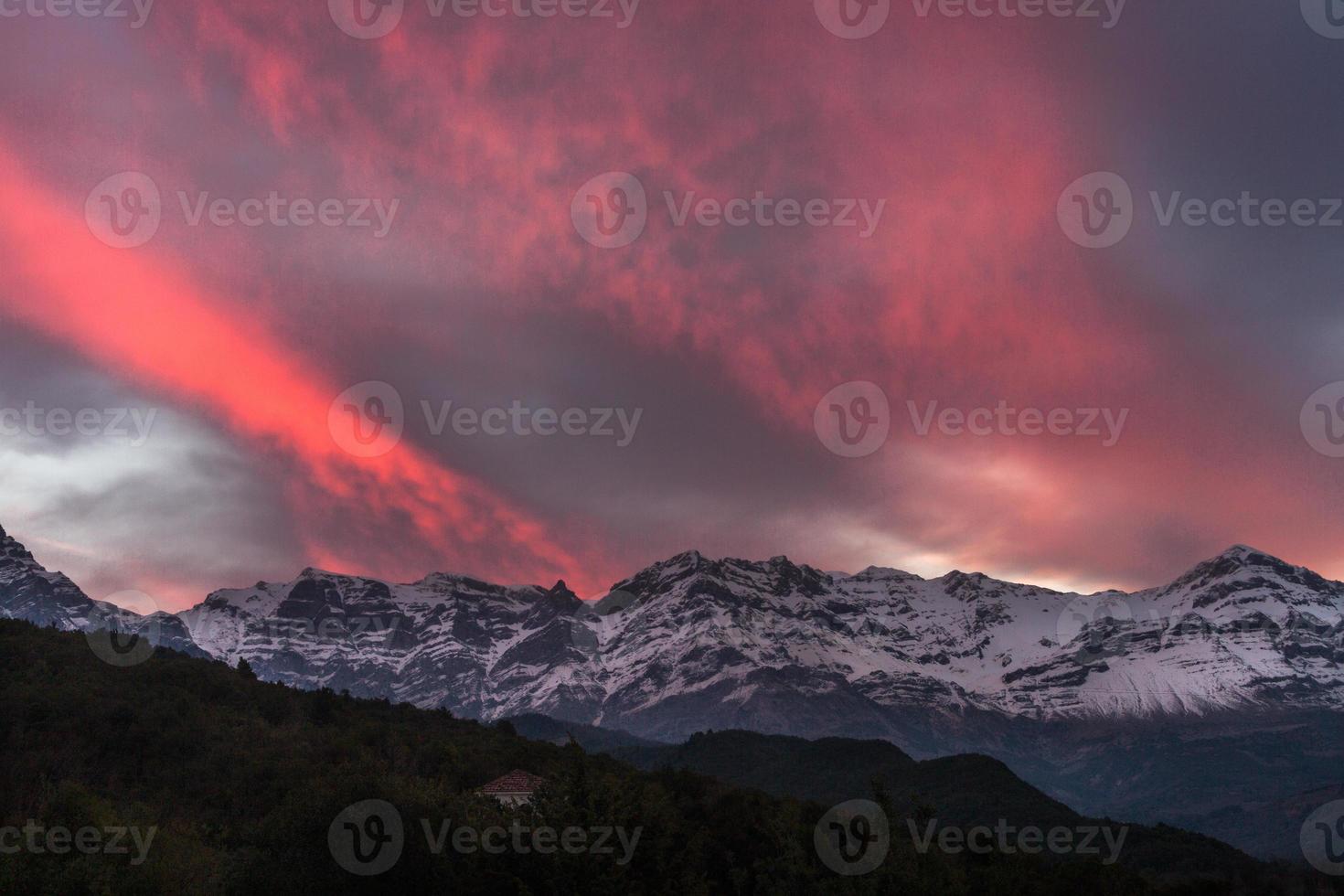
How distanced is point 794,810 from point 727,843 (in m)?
22.0

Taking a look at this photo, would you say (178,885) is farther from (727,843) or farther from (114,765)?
(114,765)

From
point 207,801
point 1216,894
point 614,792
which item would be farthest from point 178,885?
point 1216,894

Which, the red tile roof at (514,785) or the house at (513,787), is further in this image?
the red tile roof at (514,785)

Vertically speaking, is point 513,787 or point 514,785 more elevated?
point 514,785

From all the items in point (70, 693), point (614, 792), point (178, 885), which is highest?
point (70, 693)

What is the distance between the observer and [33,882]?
60250mm

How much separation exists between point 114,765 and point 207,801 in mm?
19806

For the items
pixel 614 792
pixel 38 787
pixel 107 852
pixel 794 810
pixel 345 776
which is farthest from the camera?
pixel 38 787

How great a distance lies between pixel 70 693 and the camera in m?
158

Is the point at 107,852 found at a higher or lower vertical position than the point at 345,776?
lower

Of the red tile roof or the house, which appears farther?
the red tile roof

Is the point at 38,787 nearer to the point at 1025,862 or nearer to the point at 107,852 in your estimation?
the point at 107,852

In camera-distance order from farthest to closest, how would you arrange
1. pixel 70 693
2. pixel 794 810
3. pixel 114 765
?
pixel 70 693 → pixel 114 765 → pixel 794 810

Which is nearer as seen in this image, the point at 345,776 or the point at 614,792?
the point at 614,792
